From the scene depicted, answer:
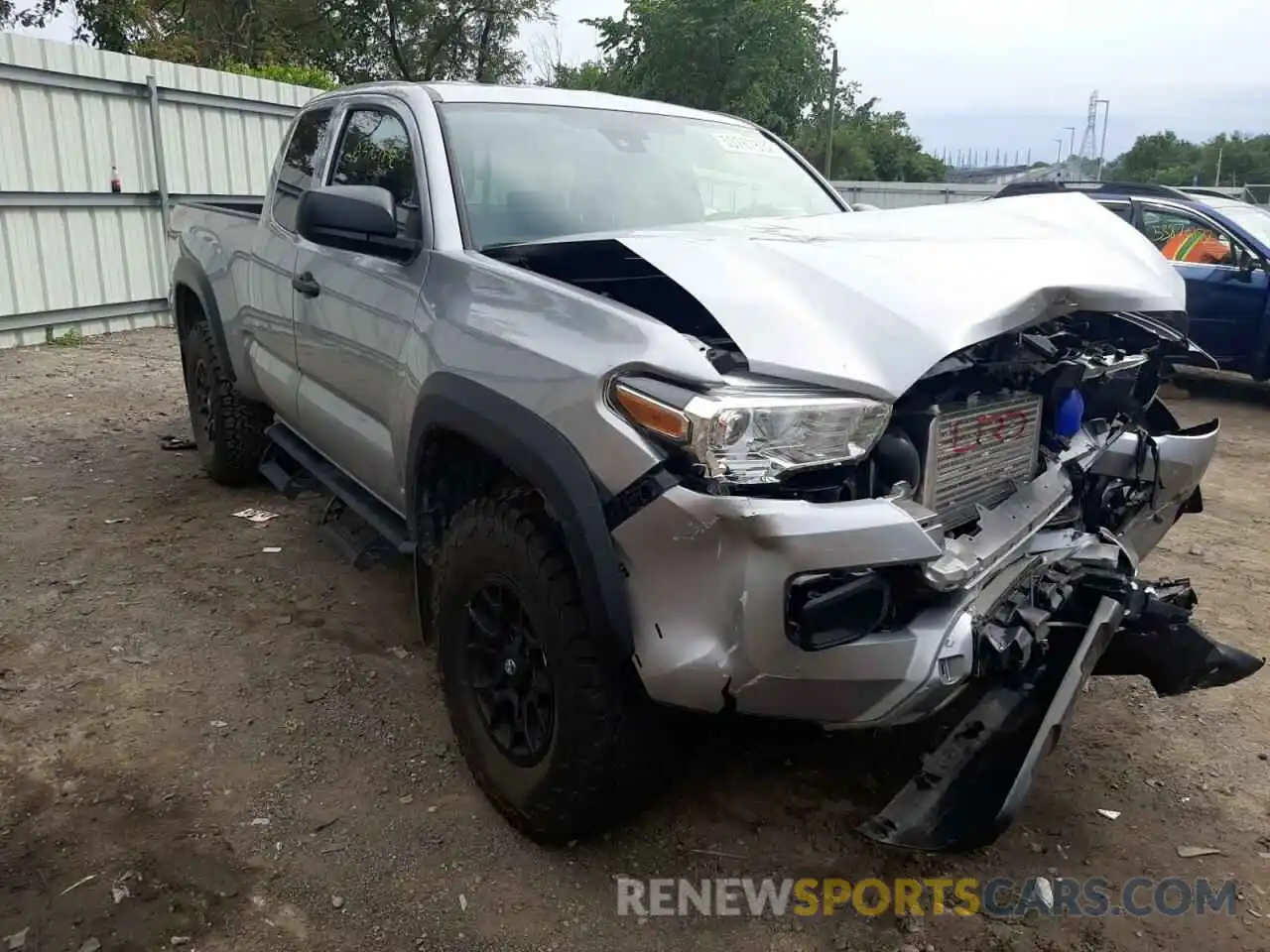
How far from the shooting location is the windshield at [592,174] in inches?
126

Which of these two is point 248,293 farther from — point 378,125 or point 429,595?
point 429,595

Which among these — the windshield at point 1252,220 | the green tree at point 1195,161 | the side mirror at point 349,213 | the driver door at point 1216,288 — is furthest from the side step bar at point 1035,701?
the green tree at point 1195,161

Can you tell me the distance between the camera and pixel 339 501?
4.09 metres

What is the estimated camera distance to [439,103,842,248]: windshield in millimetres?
3207

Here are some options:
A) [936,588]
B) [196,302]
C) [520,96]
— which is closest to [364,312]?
[520,96]

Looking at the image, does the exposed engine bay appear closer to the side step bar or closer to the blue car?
the side step bar

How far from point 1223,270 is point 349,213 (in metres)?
7.88

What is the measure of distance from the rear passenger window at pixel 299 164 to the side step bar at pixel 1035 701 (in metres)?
3.20

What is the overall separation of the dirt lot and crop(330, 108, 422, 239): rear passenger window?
5.20 ft

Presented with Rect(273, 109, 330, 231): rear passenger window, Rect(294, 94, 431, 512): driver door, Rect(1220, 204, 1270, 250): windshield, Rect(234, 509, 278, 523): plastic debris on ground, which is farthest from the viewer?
Rect(1220, 204, 1270, 250): windshield

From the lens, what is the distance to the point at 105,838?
2.70 metres

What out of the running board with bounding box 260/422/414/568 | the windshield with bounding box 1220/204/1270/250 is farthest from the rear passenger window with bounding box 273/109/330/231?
the windshield with bounding box 1220/204/1270/250

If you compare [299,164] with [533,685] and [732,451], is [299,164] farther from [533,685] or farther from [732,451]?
[732,451]

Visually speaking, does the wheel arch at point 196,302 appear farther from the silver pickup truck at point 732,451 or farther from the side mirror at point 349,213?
the side mirror at point 349,213
